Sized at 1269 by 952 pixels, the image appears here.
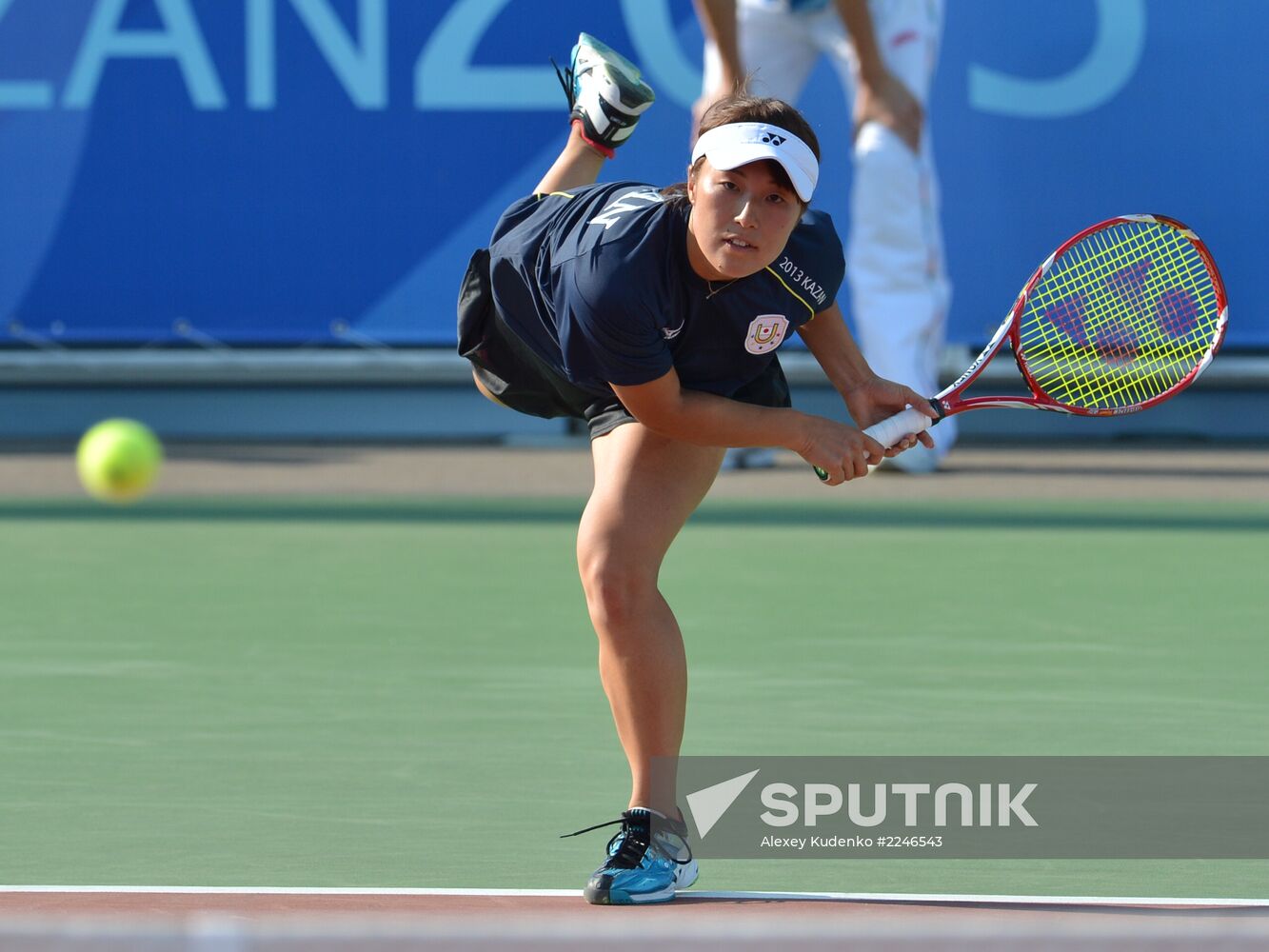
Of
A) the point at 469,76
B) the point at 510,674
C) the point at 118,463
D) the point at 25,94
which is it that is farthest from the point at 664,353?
the point at 25,94

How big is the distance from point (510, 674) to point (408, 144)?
6.76 meters

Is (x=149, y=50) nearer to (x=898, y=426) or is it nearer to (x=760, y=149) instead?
(x=898, y=426)

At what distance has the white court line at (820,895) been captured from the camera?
3.52 metres

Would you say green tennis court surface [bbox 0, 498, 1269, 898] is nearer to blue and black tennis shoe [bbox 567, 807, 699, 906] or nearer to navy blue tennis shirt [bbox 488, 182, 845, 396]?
blue and black tennis shoe [bbox 567, 807, 699, 906]

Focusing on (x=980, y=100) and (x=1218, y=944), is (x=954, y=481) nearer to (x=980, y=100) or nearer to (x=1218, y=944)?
(x=980, y=100)

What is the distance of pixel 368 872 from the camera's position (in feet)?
12.1

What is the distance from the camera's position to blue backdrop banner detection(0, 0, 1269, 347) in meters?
11.6

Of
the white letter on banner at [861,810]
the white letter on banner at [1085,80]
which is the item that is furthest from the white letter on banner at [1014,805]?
the white letter on banner at [1085,80]

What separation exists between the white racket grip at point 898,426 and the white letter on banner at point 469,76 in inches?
310

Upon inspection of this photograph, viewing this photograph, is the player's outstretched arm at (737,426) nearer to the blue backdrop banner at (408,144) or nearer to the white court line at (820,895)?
the white court line at (820,895)

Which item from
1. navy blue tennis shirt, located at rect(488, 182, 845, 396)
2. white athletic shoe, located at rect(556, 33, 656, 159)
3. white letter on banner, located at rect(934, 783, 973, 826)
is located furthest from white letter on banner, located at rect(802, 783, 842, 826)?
white athletic shoe, located at rect(556, 33, 656, 159)

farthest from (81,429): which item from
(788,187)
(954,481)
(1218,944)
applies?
(1218,944)

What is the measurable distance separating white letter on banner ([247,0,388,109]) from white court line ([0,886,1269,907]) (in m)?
8.72

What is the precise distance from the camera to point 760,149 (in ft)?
12.0
